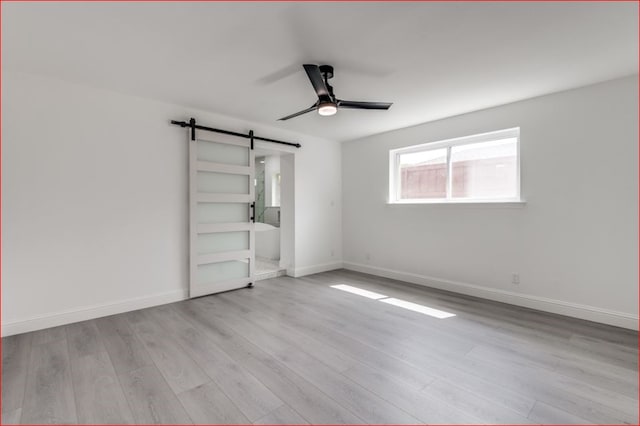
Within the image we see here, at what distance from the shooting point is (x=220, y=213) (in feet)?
13.9

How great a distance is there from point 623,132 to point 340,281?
12.6 feet

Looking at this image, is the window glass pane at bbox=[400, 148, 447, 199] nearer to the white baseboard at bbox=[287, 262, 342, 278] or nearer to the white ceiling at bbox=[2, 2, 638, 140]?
the white ceiling at bbox=[2, 2, 638, 140]

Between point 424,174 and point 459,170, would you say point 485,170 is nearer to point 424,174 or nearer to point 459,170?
point 459,170

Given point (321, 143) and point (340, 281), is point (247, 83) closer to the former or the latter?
point (321, 143)

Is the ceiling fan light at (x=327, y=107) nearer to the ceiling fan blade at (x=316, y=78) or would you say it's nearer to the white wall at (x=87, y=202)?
the ceiling fan blade at (x=316, y=78)

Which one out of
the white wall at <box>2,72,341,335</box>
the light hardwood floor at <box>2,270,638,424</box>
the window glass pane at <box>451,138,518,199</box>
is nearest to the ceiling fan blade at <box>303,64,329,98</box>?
the white wall at <box>2,72,341,335</box>

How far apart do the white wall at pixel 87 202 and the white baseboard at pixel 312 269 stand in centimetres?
183

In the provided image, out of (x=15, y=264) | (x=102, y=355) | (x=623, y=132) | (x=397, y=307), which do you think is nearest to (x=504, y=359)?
(x=397, y=307)

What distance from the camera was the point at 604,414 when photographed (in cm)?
173

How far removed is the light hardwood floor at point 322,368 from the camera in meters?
1.76

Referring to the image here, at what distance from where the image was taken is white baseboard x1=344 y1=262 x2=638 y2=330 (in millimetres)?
3003

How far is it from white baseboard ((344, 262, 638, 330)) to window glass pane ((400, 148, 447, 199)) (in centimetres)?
132

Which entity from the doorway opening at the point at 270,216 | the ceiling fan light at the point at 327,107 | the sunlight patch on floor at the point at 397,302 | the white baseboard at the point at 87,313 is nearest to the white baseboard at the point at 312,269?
the doorway opening at the point at 270,216

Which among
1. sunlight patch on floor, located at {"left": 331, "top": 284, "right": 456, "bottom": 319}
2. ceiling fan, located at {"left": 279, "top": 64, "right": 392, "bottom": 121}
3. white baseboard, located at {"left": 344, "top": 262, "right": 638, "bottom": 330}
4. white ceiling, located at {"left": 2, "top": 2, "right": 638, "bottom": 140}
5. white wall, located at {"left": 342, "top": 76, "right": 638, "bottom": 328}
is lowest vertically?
sunlight patch on floor, located at {"left": 331, "top": 284, "right": 456, "bottom": 319}
